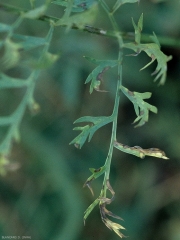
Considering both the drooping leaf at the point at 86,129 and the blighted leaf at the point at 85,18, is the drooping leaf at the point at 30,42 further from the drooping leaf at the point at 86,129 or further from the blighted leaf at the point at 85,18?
the drooping leaf at the point at 86,129

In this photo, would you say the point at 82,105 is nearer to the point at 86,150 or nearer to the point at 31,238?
the point at 86,150

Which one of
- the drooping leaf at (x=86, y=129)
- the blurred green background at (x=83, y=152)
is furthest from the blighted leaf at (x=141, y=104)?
the blurred green background at (x=83, y=152)

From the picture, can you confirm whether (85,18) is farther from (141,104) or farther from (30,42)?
(141,104)

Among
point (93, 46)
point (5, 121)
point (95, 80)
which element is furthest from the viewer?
point (93, 46)

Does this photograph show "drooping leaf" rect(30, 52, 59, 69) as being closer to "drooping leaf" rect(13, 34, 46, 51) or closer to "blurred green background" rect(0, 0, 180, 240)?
"drooping leaf" rect(13, 34, 46, 51)

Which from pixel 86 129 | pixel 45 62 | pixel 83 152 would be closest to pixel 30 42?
pixel 45 62

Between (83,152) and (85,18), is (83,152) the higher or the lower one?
the lower one

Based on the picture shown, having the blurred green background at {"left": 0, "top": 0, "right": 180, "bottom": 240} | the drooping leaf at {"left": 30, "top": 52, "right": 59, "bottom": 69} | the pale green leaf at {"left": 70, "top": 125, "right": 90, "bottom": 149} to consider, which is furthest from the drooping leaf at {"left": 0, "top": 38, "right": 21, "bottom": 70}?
the blurred green background at {"left": 0, "top": 0, "right": 180, "bottom": 240}

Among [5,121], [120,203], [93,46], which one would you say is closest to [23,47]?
[5,121]
